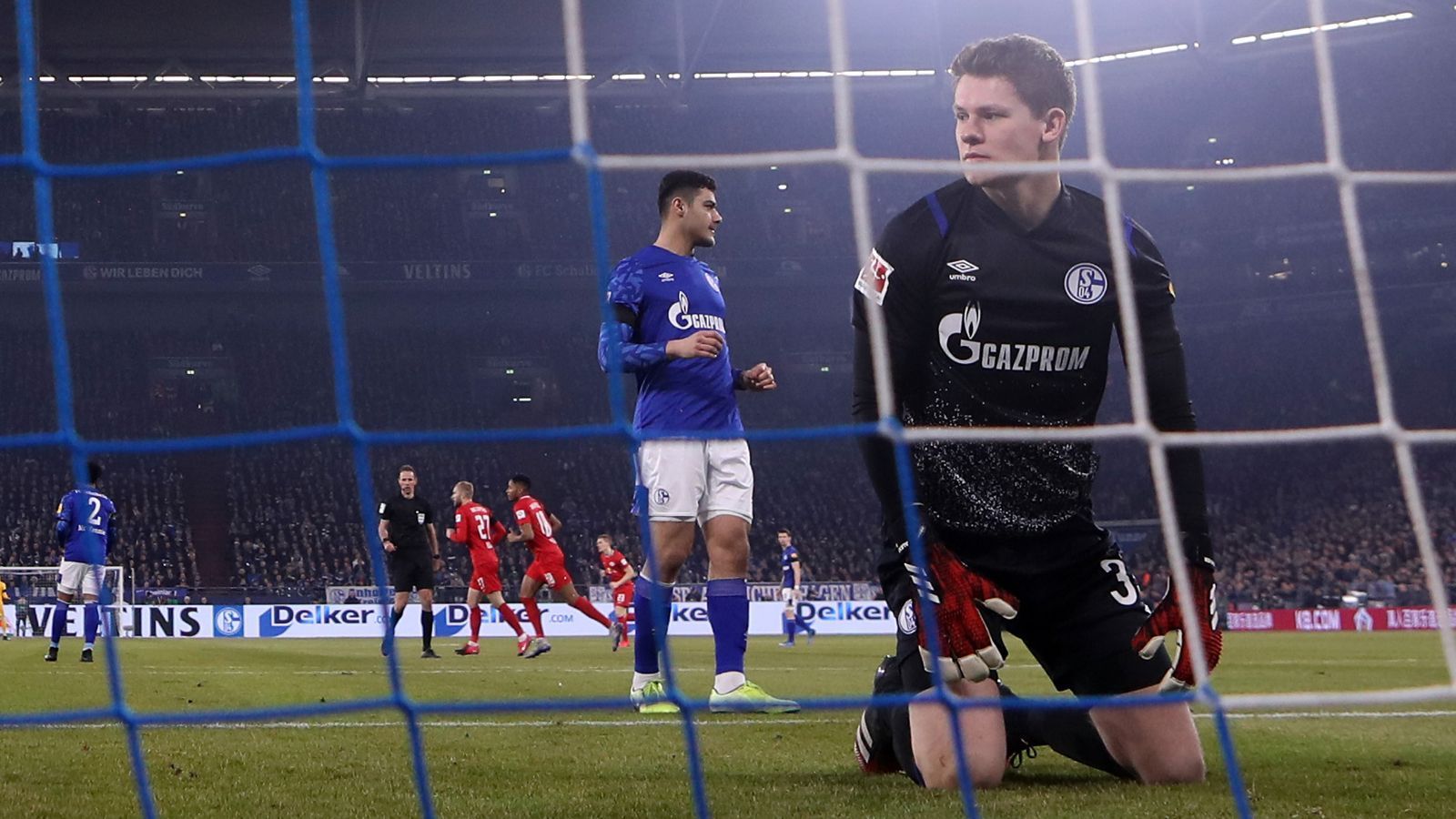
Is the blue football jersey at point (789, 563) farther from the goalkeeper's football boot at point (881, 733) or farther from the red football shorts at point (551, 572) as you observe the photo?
the goalkeeper's football boot at point (881, 733)

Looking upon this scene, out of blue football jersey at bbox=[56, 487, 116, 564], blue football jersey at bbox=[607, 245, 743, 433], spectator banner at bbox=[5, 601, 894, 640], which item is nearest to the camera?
blue football jersey at bbox=[607, 245, 743, 433]

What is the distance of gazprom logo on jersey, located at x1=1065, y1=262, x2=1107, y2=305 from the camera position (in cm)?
344

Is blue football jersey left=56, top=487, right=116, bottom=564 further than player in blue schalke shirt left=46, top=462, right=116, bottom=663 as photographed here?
No

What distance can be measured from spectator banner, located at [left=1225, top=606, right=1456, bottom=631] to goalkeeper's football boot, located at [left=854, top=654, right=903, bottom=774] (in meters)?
19.5

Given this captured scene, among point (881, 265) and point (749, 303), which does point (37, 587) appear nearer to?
point (749, 303)

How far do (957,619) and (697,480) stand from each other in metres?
2.37

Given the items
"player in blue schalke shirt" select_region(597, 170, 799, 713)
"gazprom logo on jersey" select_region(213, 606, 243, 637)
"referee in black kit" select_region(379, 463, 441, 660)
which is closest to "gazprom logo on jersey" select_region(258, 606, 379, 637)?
"gazprom logo on jersey" select_region(213, 606, 243, 637)

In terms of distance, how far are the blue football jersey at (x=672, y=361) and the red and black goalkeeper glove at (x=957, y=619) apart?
2.26 meters

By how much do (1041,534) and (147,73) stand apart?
23897mm

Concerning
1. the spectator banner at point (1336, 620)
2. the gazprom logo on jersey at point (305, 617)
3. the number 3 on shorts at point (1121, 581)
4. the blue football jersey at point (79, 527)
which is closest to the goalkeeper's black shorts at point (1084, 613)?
the number 3 on shorts at point (1121, 581)

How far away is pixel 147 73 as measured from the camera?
965 inches

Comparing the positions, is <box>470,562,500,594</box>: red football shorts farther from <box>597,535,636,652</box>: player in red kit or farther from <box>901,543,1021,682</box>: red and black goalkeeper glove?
<box>901,543,1021,682</box>: red and black goalkeeper glove

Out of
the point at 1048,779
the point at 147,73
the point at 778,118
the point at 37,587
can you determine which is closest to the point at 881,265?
the point at 1048,779

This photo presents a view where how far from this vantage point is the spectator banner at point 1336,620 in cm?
2150
